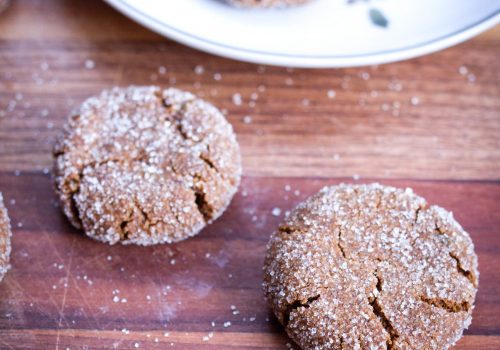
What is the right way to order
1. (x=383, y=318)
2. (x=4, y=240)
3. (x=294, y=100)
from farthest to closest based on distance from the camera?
(x=294, y=100)
(x=4, y=240)
(x=383, y=318)

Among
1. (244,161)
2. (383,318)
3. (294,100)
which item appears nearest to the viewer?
(383,318)

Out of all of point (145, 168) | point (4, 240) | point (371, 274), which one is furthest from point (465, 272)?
point (4, 240)

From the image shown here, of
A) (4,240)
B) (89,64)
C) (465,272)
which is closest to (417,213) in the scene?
(465,272)

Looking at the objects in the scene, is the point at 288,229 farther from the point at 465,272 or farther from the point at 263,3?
the point at 263,3

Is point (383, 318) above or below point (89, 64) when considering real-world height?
below

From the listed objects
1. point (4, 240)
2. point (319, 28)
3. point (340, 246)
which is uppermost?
point (319, 28)

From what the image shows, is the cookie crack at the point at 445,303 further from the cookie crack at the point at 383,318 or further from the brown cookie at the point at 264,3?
the brown cookie at the point at 264,3

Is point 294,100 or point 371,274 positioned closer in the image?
point 371,274
